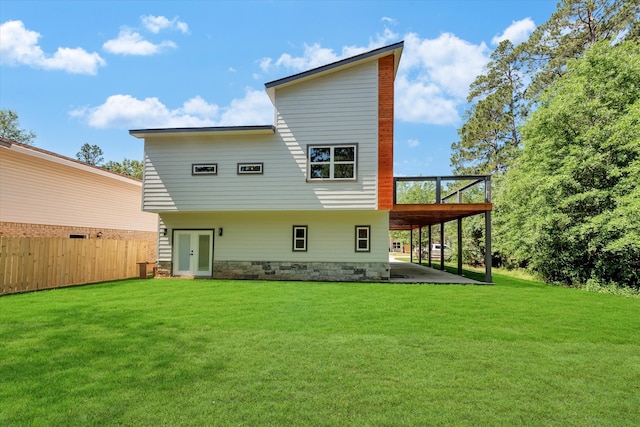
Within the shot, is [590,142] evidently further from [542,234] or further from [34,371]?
[34,371]

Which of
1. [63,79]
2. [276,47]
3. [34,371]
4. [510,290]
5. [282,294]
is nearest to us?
[34,371]

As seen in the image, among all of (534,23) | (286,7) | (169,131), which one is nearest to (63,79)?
(169,131)

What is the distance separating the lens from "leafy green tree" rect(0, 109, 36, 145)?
3095cm

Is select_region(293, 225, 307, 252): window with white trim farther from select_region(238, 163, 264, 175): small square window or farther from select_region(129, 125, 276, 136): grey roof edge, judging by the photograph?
select_region(129, 125, 276, 136): grey roof edge

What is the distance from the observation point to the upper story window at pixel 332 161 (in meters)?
11.3

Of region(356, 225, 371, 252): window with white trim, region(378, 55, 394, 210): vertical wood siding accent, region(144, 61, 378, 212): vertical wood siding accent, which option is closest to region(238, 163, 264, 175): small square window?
region(144, 61, 378, 212): vertical wood siding accent

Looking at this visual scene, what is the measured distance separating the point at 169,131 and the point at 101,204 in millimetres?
6634

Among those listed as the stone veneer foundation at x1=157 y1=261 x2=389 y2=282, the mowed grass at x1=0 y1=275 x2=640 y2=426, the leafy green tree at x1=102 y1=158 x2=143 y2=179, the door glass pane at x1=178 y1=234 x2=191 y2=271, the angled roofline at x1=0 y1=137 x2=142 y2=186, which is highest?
the leafy green tree at x1=102 y1=158 x2=143 y2=179

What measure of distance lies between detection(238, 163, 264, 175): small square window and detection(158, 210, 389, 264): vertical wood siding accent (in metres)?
1.53

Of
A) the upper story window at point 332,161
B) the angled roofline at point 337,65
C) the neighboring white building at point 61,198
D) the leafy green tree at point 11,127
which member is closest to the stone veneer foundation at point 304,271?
the upper story window at point 332,161

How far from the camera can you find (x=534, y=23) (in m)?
21.9

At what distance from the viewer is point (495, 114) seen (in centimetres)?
2630

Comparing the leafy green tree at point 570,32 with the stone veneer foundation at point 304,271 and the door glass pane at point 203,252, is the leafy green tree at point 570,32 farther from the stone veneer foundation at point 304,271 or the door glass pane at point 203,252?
the door glass pane at point 203,252

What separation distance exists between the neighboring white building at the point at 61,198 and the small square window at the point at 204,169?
226 inches
